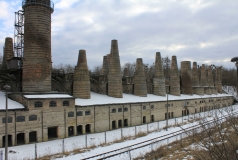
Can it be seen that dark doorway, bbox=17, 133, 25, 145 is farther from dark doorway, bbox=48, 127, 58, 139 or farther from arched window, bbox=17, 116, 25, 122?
dark doorway, bbox=48, 127, 58, 139

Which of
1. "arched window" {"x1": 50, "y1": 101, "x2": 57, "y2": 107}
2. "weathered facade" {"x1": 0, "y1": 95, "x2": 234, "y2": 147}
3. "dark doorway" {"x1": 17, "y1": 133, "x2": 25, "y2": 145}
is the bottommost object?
"dark doorway" {"x1": 17, "y1": 133, "x2": 25, "y2": 145}

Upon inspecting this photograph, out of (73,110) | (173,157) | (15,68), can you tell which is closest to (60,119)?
(73,110)

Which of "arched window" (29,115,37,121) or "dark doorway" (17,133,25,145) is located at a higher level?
"arched window" (29,115,37,121)

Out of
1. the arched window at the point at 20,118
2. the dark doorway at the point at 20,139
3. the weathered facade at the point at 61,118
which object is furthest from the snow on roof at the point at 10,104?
the dark doorway at the point at 20,139

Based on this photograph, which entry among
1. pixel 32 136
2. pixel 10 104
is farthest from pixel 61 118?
pixel 10 104

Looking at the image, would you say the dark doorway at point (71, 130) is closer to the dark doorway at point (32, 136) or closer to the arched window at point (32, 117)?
the dark doorway at point (32, 136)

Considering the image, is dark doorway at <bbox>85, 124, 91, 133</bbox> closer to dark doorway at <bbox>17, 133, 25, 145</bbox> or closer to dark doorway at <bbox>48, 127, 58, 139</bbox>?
dark doorway at <bbox>48, 127, 58, 139</bbox>

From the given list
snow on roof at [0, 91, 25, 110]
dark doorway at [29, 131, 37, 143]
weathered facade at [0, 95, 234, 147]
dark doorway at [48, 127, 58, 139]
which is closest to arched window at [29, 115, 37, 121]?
weathered facade at [0, 95, 234, 147]

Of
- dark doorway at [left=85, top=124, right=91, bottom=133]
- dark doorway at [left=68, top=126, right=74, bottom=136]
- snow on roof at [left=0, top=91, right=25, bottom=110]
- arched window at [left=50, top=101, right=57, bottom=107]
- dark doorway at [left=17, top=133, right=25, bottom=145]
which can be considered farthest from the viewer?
dark doorway at [left=85, top=124, right=91, bottom=133]

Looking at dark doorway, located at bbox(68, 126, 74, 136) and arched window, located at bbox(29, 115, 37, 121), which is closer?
arched window, located at bbox(29, 115, 37, 121)

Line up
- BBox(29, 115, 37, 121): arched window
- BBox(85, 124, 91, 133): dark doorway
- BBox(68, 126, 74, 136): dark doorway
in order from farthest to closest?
BBox(85, 124, 91, 133): dark doorway < BBox(68, 126, 74, 136): dark doorway < BBox(29, 115, 37, 121): arched window

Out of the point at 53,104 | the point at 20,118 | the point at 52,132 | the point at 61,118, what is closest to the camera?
the point at 20,118

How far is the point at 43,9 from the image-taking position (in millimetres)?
25469

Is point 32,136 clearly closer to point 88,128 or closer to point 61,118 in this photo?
point 61,118
